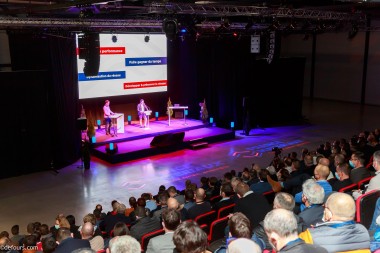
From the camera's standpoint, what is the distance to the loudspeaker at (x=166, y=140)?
42.0 feet

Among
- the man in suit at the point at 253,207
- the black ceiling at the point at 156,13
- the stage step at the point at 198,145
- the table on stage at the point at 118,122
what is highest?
the black ceiling at the point at 156,13

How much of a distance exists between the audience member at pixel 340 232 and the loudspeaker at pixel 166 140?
9.86 meters

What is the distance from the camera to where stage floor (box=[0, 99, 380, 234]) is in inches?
348

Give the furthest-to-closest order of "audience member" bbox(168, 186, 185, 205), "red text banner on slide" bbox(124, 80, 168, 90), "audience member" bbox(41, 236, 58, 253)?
"red text banner on slide" bbox(124, 80, 168, 90)
"audience member" bbox(168, 186, 185, 205)
"audience member" bbox(41, 236, 58, 253)

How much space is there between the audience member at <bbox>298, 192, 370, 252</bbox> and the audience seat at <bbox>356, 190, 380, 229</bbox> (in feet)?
3.53

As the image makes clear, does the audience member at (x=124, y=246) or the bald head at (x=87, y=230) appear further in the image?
the bald head at (x=87, y=230)

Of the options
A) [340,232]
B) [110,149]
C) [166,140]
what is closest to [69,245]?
[340,232]

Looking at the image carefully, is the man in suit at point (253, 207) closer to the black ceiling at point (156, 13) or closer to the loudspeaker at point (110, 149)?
the black ceiling at point (156, 13)

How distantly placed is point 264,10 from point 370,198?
783 centimetres

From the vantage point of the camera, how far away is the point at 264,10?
36.2 ft

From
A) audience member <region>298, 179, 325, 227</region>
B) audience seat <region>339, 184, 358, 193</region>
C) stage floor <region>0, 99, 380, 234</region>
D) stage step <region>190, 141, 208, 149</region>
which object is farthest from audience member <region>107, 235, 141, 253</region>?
stage step <region>190, 141, 208, 149</region>

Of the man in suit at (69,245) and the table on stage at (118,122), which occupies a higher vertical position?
the man in suit at (69,245)

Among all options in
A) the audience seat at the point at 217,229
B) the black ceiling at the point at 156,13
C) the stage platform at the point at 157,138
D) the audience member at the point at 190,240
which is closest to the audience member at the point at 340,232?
the audience member at the point at 190,240

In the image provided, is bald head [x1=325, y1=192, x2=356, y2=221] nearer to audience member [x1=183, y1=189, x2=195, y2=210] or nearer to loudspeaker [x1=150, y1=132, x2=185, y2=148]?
audience member [x1=183, y1=189, x2=195, y2=210]
